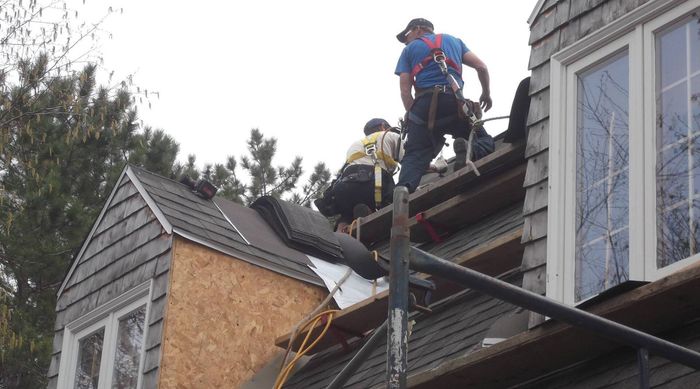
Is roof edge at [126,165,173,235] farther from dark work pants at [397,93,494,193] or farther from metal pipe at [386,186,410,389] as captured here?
metal pipe at [386,186,410,389]

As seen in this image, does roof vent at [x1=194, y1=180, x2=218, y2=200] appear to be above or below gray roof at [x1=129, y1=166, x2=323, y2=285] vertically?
above

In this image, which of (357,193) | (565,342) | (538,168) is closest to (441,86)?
(357,193)

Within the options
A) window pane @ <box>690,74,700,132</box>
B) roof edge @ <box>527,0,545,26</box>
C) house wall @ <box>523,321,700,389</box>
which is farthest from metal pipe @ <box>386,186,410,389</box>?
roof edge @ <box>527,0,545,26</box>

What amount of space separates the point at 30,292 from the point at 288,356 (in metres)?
11.4

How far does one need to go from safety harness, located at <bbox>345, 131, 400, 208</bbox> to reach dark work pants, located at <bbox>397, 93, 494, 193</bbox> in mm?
948

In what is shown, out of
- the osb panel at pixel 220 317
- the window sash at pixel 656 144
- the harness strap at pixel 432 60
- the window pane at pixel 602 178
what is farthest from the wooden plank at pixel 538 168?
the osb panel at pixel 220 317

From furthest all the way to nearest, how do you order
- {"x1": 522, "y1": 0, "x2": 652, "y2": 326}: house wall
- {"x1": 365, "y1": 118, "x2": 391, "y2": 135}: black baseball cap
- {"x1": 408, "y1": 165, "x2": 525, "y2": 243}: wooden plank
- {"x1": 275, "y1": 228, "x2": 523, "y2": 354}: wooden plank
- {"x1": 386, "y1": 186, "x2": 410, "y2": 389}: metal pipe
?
1. {"x1": 365, "y1": 118, "x2": 391, "y2": 135}: black baseball cap
2. {"x1": 408, "y1": 165, "x2": 525, "y2": 243}: wooden plank
3. {"x1": 275, "y1": 228, "x2": 523, "y2": 354}: wooden plank
4. {"x1": 522, "y1": 0, "x2": 652, "y2": 326}: house wall
5. {"x1": 386, "y1": 186, "x2": 410, "y2": 389}: metal pipe

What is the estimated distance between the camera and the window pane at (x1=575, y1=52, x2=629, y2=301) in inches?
237

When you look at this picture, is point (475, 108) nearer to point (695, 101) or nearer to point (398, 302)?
point (695, 101)

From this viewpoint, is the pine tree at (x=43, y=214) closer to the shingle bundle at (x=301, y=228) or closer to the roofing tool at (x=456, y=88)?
the shingle bundle at (x=301, y=228)

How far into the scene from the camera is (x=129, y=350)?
33.3ft

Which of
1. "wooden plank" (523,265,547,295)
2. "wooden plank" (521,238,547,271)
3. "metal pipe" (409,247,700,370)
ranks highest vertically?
"wooden plank" (521,238,547,271)

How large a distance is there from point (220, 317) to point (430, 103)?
92.7 inches

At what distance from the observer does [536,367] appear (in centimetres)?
606
